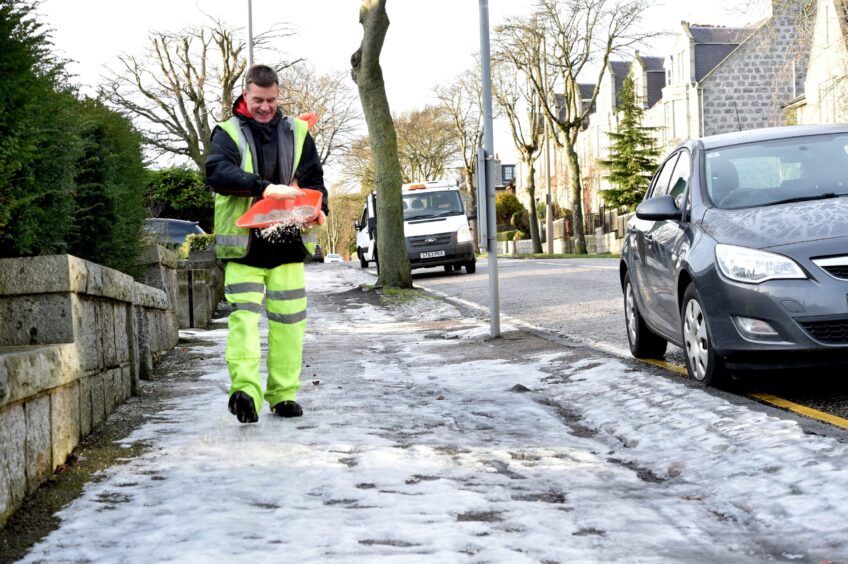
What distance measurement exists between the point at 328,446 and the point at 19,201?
5.98 ft

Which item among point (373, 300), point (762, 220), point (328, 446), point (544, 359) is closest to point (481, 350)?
point (544, 359)

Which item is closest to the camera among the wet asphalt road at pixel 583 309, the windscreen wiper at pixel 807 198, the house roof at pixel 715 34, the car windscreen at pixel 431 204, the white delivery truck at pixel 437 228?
the wet asphalt road at pixel 583 309

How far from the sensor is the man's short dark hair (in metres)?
6.36

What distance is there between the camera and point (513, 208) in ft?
277

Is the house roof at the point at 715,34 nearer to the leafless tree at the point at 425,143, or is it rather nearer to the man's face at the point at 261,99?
the leafless tree at the point at 425,143

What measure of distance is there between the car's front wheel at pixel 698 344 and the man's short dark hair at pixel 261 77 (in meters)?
2.74

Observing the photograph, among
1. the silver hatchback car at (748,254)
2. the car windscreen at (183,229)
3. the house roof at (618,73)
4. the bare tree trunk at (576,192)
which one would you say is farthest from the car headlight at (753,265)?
the house roof at (618,73)

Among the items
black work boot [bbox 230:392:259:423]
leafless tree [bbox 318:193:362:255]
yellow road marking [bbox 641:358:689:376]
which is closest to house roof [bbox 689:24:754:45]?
leafless tree [bbox 318:193:362:255]

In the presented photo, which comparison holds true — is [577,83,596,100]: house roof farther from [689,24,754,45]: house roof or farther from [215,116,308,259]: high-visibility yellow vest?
[215,116,308,259]: high-visibility yellow vest

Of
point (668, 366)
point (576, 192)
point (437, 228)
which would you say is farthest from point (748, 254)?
point (576, 192)

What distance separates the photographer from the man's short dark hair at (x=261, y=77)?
636cm

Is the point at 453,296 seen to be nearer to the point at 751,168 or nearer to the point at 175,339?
the point at 175,339

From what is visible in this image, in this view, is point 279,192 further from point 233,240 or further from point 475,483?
point 475,483

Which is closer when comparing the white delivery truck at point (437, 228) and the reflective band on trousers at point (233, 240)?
the reflective band on trousers at point (233, 240)
